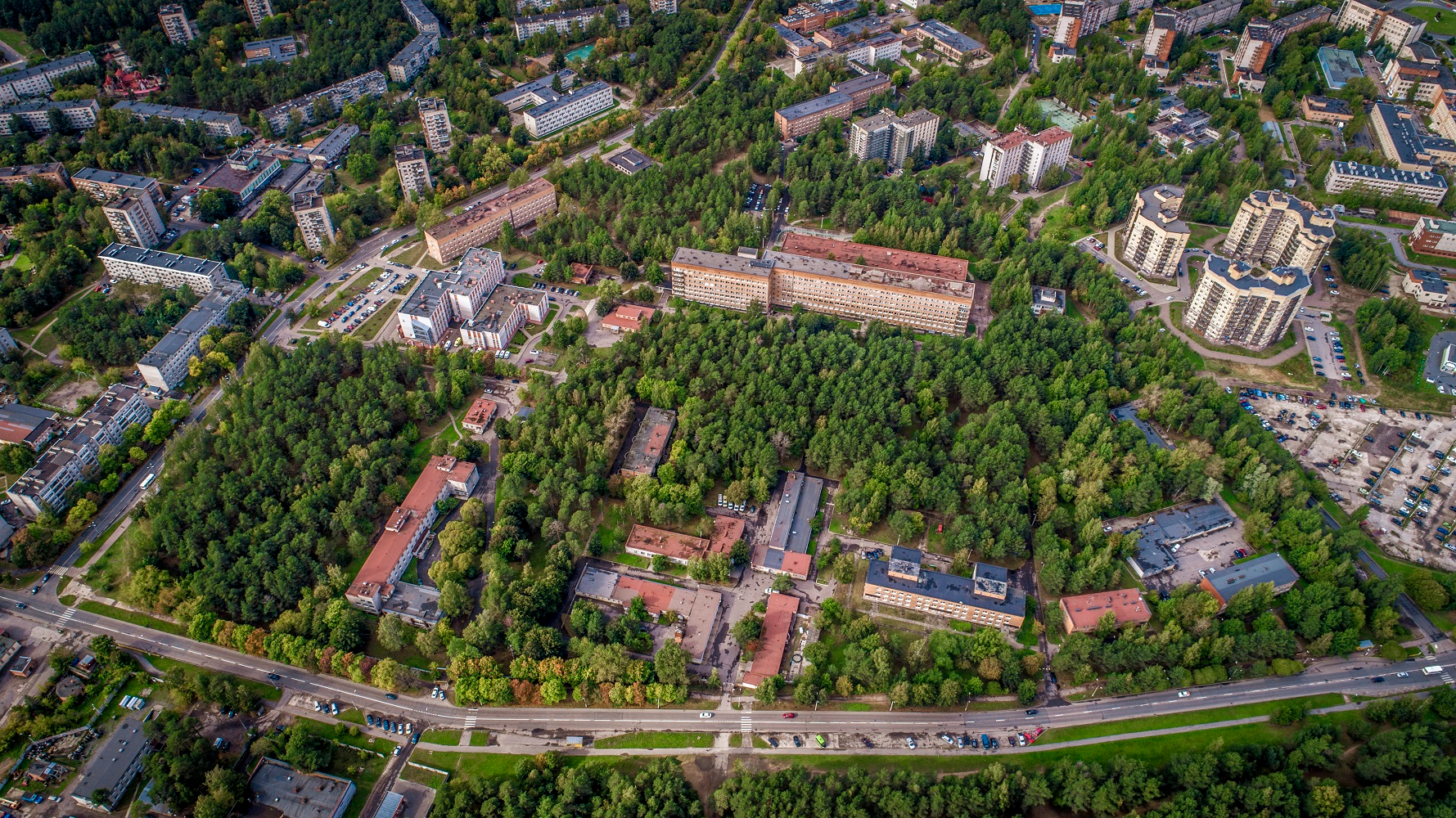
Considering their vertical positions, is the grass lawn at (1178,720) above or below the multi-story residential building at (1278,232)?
below

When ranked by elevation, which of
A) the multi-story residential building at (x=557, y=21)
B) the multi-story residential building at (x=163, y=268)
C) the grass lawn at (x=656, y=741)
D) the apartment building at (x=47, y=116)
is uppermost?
the multi-story residential building at (x=557, y=21)

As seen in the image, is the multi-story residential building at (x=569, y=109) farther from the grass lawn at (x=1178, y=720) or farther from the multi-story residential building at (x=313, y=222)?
the grass lawn at (x=1178, y=720)

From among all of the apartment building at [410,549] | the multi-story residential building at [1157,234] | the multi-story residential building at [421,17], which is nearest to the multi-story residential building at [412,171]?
the multi-story residential building at [421,17]

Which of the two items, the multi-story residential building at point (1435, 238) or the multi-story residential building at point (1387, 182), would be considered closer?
the multi-story residential building at point (1435, 238)

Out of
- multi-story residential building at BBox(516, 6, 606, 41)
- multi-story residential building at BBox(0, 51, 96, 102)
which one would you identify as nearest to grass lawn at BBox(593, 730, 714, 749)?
multi-story residential building at BBox(516, 6, 606, 41)

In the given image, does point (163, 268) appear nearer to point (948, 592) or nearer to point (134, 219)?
point (134, 219)

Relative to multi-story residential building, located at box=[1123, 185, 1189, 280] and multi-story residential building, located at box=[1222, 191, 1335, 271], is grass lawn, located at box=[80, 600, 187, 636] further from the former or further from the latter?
multi-story residential building, located at box=[1222, 191, 1335, 271]
